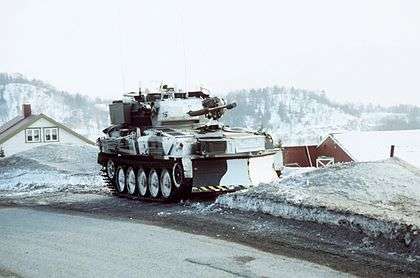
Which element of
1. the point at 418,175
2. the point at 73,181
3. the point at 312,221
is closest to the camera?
the point at 312,221

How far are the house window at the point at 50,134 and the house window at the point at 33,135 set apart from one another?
578 mm

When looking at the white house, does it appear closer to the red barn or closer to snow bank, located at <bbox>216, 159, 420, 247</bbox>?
the red barn

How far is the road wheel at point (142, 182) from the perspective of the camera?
59.8 feet

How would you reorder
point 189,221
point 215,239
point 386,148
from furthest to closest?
point 386,148
point 189,221
point 215,239

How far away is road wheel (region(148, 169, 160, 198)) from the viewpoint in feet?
57.6

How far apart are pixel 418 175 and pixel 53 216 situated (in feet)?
27.5

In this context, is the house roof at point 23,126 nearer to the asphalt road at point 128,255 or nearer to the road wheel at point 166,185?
the road wheel at point 166,185

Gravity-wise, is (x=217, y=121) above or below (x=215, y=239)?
above

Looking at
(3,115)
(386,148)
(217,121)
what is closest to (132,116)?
(217,121)

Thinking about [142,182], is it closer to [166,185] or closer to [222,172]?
[166,185]

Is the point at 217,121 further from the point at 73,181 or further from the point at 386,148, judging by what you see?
the point at 386,148

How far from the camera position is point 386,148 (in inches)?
1912

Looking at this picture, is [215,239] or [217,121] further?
[217,121]

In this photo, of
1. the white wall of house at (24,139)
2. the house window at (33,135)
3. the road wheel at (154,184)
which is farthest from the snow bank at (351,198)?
the house window at (33,135)
